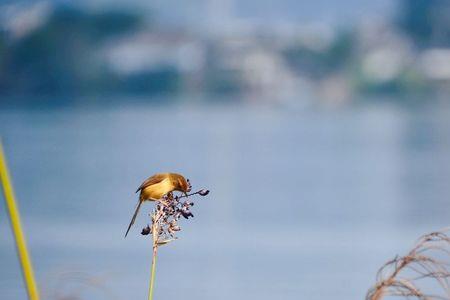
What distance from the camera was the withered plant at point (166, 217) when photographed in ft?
2.98

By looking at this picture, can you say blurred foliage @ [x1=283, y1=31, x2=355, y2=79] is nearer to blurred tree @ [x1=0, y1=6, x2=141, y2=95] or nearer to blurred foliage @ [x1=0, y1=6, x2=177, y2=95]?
blurred foliage @ [x1=0, y1=6, x2=177, y2=95]

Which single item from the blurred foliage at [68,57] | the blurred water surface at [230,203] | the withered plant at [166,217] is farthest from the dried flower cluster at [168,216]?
the blurred foliage at [68,57]

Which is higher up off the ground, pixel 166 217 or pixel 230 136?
pixel 230 136

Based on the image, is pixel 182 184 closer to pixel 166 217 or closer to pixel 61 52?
pixel 166 217

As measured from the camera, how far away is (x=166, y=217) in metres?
0.94

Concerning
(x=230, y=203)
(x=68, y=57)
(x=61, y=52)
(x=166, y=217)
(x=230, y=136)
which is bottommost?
(x=166, y=217)

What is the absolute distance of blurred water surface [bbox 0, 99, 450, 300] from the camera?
4.48m

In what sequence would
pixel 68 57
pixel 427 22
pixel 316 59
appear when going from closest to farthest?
pixel 427 22 < pixel 68 57 < pixel 316 59

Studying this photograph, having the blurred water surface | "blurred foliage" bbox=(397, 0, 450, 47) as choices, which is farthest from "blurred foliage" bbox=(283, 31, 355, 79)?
"blurred foliage" bbox=(397, 0, 450, 47)

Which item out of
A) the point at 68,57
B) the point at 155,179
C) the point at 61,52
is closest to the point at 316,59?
the point at 68,57

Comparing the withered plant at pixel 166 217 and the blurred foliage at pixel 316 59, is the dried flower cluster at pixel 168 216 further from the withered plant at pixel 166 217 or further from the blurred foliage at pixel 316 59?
the blurred foliage at pixel 316 59

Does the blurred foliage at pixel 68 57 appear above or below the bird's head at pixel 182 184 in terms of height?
above

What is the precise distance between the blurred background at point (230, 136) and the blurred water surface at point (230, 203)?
0.08 feet

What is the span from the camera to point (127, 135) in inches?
650
